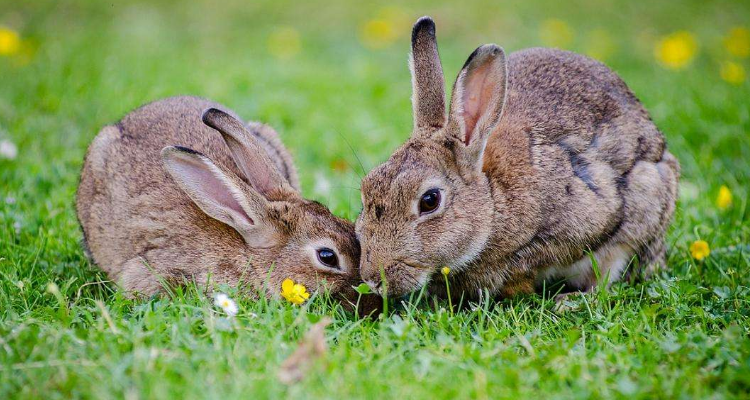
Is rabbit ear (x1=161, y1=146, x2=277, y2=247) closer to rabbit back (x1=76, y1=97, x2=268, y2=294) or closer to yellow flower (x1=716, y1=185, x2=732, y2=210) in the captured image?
rabbit back (x1=76, y1=97, x2=268, y2=294)

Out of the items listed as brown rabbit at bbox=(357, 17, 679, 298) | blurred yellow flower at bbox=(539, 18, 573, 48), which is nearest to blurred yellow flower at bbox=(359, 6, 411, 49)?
blurred yellow flower at bbox=(539, 18, 573, 48)

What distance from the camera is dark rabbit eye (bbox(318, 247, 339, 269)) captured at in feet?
16.0

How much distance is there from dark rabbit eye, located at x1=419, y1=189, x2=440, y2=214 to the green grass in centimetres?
60

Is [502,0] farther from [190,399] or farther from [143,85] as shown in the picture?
[190,399]

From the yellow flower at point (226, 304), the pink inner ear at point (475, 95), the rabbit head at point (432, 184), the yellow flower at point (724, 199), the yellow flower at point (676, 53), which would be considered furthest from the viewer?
the yellow flower at point (676, 53)

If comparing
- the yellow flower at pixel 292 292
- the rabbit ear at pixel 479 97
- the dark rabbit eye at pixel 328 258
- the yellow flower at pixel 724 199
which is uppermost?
the rabbit ear at pixel 479 97

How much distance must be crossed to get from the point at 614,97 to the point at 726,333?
2.17 m

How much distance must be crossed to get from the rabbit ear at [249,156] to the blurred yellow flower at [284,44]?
505 cm

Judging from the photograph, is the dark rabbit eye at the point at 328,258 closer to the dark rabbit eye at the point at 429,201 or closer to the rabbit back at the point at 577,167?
the dark rabbit eye at the point at 429,201

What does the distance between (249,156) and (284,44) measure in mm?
5757

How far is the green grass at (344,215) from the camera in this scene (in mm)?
3469

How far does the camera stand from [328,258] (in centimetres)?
488

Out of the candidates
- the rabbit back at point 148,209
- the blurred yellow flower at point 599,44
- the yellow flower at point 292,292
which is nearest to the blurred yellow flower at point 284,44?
the blurred yellow flower at point 599,44

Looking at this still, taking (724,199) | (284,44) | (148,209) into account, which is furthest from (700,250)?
(284,44)
